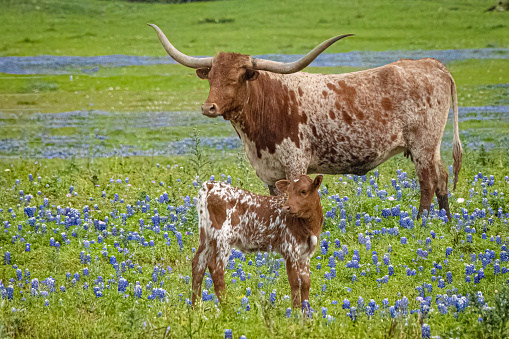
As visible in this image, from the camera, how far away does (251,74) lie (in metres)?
8.59

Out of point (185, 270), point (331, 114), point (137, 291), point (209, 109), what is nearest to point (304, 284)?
point (137, 291)

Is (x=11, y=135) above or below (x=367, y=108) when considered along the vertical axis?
below

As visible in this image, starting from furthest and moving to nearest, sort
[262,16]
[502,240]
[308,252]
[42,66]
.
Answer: [262,16], [42,66], [502,240], [308,252]

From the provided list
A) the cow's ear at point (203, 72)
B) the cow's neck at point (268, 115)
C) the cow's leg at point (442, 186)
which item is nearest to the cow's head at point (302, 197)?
the cow's neck at point (268, 115)

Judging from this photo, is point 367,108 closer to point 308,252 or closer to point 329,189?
point 329,189

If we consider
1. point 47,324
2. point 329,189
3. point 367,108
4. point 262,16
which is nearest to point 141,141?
point 329,189

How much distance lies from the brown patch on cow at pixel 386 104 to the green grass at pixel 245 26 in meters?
18.6

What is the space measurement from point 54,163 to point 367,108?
7.70m

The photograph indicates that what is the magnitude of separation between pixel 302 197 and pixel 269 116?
2495 millimetres

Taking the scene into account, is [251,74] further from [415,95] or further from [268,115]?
[415,95]

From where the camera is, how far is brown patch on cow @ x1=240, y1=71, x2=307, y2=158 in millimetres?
9039

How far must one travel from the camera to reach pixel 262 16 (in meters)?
36.2

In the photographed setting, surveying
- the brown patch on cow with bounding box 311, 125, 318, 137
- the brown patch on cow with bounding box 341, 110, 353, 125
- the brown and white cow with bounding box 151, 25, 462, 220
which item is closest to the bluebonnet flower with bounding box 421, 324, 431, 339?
the brown and white cow with bounding box 151, 25, 462, 220

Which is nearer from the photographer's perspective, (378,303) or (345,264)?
(378,303)
